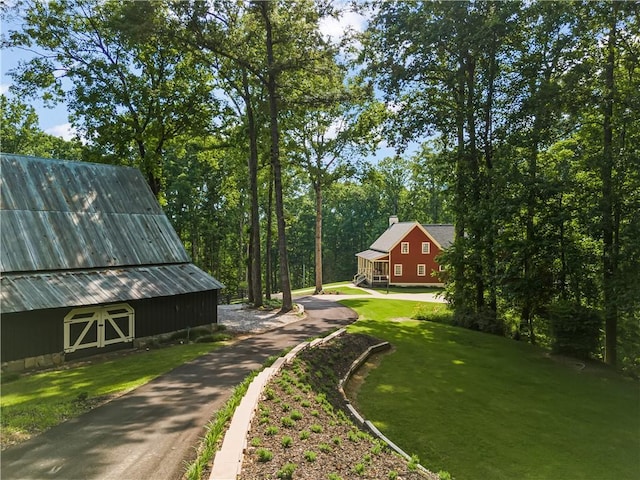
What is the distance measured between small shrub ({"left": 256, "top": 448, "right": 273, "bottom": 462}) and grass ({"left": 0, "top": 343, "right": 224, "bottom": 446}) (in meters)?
4.85

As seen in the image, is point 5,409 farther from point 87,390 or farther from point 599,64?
point 599,64

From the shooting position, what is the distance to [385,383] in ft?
45.2

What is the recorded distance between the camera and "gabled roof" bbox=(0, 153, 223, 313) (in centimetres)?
1527

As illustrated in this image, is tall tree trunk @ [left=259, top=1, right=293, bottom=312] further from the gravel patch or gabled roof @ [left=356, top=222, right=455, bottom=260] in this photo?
gabled roof @ [left=356, top=222, right=455, bottom=260]

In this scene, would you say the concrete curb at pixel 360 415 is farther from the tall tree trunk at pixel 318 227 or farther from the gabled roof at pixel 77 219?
the tall tree trunk at pixel 318 227

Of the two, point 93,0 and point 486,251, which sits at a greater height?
point 93,0

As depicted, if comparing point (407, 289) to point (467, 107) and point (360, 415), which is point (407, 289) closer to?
point (467, 107)

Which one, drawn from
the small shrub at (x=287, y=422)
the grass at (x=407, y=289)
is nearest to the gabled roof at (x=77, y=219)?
the small shrub at (x=287, y=422)

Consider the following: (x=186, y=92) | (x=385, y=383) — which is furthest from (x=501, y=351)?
(x=186, y=92)

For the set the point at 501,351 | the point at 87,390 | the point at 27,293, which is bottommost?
the point at 501,351

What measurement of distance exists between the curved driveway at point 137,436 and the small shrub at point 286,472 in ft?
5.74

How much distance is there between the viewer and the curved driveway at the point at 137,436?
21.4 feet

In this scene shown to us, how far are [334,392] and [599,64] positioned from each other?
1940cm

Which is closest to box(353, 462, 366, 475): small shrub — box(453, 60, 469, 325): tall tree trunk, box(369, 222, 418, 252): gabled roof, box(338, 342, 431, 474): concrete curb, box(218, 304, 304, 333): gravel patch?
box(338, 342, 431, 474): concrete curb
